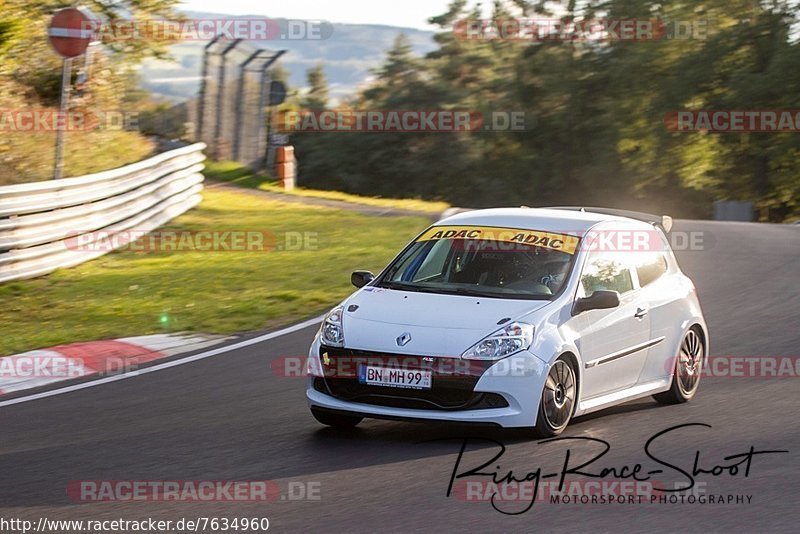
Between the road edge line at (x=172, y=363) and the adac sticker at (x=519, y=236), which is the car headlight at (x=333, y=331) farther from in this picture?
the road edge line at (x=172, y=363)

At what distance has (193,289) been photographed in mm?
15016

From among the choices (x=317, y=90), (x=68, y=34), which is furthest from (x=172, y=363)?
(x=317, y=90)

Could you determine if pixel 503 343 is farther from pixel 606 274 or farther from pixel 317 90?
pixel 317 90

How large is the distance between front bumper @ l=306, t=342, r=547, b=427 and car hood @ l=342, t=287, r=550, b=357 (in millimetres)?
98

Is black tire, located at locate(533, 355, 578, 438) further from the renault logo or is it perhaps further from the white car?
the renault logo

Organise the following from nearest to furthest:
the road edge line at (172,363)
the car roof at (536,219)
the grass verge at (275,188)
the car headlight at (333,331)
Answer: the car headlight at (333,331) → the car roof at (536,219) → the road edge line at (172,363) → the grass verge at (275,188)

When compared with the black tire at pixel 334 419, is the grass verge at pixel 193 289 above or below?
below

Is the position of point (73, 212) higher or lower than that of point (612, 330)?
lower

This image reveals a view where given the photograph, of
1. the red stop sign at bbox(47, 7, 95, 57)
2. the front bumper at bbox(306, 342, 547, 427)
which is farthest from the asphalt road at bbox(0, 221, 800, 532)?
the red stop sign at bbox(47, 7, 95, 57)

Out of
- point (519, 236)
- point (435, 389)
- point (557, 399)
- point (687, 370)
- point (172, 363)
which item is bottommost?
point (172, 363)

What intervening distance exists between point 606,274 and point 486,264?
0.89 meters

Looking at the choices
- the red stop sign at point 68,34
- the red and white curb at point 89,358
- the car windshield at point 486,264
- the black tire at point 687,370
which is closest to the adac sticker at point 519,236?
the car windshield at point 486,264

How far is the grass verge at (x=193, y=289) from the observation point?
41.9 ft

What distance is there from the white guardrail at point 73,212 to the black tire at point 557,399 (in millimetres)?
7980
